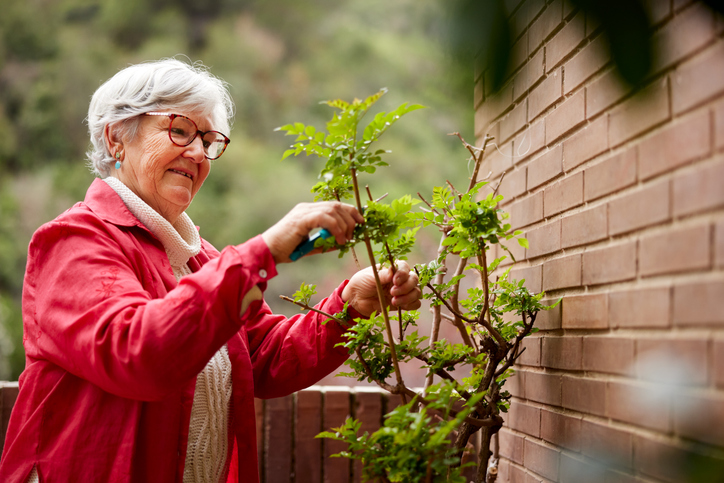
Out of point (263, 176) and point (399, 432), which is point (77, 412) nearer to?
point (399, 432)

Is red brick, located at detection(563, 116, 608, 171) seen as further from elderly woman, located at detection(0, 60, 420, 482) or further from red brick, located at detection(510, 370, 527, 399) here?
red brick, located at detection(510, 370, 527, 399)

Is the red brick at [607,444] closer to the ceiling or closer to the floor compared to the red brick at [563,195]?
closer to the floor

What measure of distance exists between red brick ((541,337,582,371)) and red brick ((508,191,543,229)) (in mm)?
355

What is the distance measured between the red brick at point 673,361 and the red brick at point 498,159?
92 cm

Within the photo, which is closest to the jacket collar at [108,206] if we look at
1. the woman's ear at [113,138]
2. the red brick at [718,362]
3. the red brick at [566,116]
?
the woman's ear at [113,138]

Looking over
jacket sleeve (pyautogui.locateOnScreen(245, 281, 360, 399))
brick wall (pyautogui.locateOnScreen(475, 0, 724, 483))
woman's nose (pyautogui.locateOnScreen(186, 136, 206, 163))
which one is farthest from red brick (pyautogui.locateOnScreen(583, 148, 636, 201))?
woman's nose (pyautogui.locateOnScreen(186, 136, 206, 163))

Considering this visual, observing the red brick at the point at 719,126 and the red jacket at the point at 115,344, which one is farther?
the red jacket at the point at 115,344

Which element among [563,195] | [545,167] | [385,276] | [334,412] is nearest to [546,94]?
[545,167]

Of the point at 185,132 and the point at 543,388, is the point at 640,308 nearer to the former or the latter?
the point at 543,388

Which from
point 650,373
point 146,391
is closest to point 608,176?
point 650,373

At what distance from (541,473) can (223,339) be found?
0.93 m

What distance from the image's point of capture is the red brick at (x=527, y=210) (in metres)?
1.57

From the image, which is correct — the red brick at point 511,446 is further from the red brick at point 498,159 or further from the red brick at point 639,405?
the red brick at point 498,159

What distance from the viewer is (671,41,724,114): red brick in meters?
0.83
